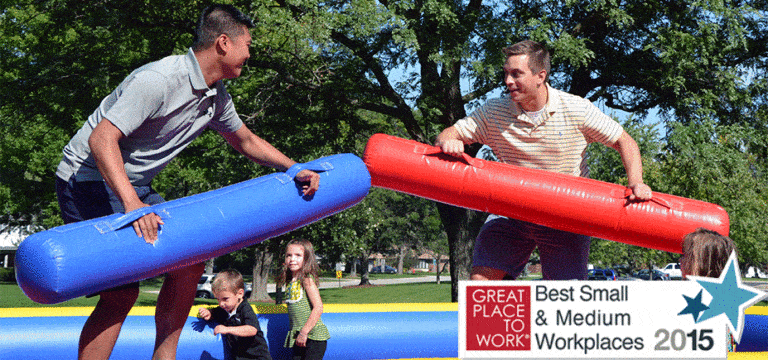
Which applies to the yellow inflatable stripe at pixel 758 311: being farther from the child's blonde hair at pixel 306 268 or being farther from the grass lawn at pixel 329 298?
the grass lawn at pixel 329 298

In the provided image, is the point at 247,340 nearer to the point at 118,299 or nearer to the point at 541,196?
the point at 118,299

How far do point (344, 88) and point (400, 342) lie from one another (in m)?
6.34

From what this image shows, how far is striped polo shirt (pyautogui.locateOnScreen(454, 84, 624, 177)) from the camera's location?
3494 millimetres

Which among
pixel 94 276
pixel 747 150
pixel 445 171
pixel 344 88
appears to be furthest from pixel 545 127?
pixel 747 150

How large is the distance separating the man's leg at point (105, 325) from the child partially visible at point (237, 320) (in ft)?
3.52

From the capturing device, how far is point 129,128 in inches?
104

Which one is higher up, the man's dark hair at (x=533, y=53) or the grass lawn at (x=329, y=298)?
the man's dark hair at (x=533, y=53)

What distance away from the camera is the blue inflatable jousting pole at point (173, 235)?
2.56m

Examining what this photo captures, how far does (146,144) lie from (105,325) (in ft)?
2.36

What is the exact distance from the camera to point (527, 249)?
3.69 meters

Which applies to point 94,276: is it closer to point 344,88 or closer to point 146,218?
point 146,218

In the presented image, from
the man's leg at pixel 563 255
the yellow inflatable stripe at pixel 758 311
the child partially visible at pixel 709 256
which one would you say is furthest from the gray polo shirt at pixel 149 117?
the yellow inflatable stripe at pixel 758 311

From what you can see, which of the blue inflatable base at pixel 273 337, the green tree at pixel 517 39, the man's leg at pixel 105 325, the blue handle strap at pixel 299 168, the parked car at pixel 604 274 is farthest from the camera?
the parked car at pixel 604 274

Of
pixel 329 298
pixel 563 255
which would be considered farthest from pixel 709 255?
pixel 329 298
